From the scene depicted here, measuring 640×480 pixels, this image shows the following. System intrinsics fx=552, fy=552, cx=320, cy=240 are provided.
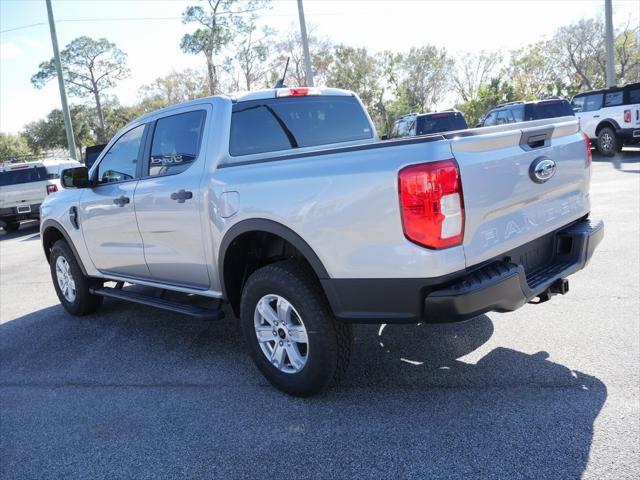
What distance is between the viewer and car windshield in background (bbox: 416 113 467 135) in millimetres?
14773

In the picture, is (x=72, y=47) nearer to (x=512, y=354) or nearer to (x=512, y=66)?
(x=512, y=66)

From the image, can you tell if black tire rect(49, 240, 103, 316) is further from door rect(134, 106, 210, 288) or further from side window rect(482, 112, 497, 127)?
side window rect(482, 112, 497, 127)

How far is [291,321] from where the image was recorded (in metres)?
3.39

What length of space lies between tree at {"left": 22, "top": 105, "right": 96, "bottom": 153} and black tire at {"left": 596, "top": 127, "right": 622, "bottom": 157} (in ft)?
164

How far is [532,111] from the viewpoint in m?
14.9

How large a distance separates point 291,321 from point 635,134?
15.1 meters

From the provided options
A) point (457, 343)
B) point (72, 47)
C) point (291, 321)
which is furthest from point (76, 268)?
point (72, 47)

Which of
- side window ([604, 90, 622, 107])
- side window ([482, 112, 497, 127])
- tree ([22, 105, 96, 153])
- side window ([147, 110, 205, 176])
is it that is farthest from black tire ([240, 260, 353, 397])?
tree ([22, 105, 96, 153])

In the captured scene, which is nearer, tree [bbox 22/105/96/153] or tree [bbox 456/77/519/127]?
tree [bbox 456/77/519/127]

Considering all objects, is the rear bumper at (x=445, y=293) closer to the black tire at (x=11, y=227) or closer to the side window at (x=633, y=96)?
the black tire at (x=11, y=227)

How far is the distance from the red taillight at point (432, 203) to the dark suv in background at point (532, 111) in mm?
11636

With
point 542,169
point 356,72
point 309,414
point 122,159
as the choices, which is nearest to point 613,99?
point 542,169

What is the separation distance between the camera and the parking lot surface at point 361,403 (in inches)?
107

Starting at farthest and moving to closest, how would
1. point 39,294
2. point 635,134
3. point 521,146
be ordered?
point 635,134 < point 39,294 < point 521,146
